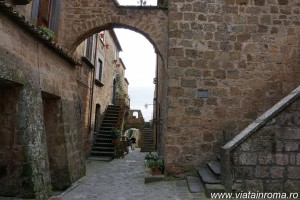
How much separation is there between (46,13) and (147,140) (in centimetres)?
1423

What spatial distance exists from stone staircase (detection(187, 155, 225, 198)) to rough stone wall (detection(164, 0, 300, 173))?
0.33 metres

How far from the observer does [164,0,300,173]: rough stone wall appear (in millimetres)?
6500

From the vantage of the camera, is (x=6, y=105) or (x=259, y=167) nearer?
(x=6, y=105)

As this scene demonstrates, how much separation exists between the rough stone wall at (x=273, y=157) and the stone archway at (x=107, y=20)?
364cm

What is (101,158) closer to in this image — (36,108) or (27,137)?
(36,108)

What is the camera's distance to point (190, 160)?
636 cm

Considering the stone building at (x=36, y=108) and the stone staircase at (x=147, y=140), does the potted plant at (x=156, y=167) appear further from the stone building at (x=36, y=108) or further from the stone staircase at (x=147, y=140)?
the stone staircase at (x=147, y=140)

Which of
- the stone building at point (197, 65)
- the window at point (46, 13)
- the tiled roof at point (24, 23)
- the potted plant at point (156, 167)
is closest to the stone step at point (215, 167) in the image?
the stone building at point (197, 65)

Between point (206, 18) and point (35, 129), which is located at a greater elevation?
point (206, 18)

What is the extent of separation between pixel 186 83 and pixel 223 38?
1.51 meters

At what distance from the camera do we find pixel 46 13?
23.2ft

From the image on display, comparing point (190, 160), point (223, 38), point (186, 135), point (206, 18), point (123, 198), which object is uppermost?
point (206, 18)

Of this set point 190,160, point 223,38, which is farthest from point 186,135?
point 223,38

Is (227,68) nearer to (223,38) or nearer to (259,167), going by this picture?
(223,38)
